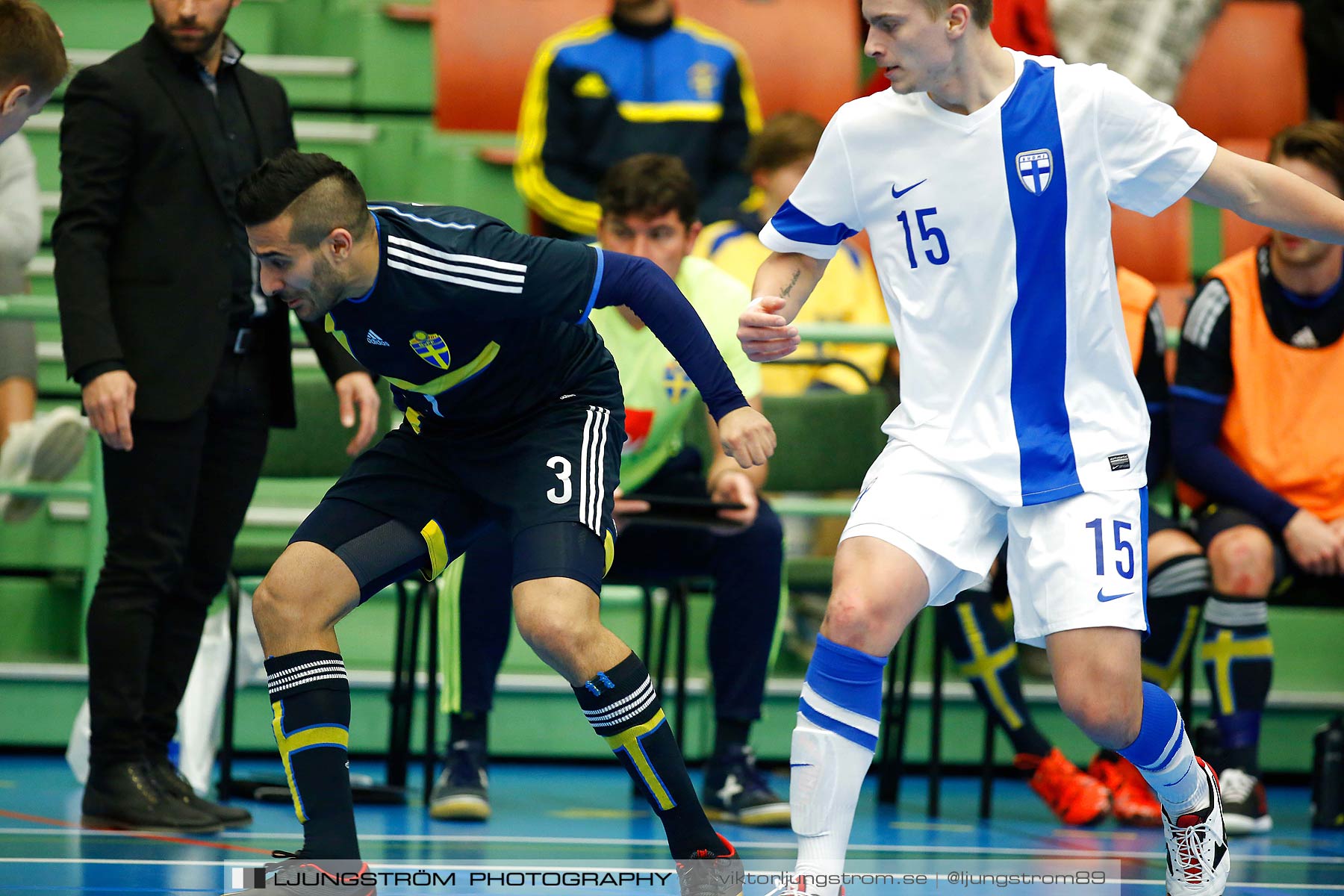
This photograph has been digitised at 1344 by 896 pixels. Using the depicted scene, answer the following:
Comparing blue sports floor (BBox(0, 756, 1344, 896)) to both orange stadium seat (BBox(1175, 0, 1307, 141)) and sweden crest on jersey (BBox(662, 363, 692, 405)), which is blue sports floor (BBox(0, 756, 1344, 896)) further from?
orange stadium seat (BBox(1175, 0, 1307, 141))

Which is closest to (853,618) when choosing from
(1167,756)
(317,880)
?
(1167,756)

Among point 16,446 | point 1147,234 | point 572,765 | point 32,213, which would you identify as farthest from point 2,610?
point 1147,234

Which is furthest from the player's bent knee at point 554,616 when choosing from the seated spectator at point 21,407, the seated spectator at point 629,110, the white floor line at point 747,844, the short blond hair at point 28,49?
the seated spectator at point 629,110

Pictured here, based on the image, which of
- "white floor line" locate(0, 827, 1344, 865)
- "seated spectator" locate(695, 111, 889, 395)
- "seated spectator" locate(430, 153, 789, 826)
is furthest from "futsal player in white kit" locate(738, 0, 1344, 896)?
"seated spectator" locate(695, 111, 889, 395)

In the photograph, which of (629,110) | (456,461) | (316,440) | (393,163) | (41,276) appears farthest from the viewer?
(393,163)

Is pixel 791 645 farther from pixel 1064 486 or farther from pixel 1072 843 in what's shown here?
pixel 1064 486

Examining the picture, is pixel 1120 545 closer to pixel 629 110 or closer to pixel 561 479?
pixel 561 479

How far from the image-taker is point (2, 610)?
Answer: 5.45m

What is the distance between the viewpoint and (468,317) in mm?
3213

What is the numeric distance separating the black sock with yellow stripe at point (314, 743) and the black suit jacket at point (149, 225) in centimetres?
108

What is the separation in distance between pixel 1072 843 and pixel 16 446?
136 inches

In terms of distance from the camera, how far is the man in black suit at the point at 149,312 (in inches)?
155

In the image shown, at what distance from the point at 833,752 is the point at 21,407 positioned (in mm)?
3501

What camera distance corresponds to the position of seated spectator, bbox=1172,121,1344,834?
4.70 meters
